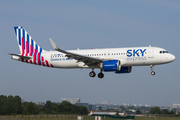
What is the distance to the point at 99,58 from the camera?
4716 centimetres

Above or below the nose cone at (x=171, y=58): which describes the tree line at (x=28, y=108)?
below

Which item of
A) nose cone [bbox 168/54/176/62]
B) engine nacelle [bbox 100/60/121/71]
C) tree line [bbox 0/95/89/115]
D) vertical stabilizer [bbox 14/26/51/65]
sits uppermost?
vertical stabilizer [bbox 14/26/51/65]

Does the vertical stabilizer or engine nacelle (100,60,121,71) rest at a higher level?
the vertical stabilizer

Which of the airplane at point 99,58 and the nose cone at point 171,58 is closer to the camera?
the airplane at point 99,58

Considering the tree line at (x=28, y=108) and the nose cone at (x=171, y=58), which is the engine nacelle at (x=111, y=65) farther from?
the tree line at (x=28, y=108)

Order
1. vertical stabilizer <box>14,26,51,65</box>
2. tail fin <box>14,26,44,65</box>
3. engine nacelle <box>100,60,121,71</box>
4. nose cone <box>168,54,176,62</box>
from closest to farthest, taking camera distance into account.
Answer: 1. engine nacelle <box>100,60,121,71</box>
2. nose cone <box>168,54,176,62</box>
3. vertical stabilizer <box>14,26,51,65</box>
4. tail fin <box>14,26,44,65</box>

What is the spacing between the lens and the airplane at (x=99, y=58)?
148ft

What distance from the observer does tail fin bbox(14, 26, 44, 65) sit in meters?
51.5

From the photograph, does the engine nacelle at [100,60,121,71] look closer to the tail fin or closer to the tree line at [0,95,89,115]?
the tree line at [0,95,89,115]

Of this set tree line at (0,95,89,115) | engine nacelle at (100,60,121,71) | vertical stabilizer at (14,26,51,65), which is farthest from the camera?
vertical stabilizer at (14,26,51,65)

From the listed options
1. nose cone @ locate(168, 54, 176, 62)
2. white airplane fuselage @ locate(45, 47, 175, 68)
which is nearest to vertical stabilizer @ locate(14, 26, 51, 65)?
white airplane fuselage @ locate(45, 47, 175, 68)

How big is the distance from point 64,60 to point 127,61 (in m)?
11.2

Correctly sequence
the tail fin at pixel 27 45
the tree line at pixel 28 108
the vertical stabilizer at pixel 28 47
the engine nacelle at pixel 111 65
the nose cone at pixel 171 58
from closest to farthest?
the engine nacelle at pixel 111 65
the nose cone at pixel 171 58
the tree line at pixel 28 108
the vertical stabilizer at pixel 28 47
the tail fin at pixel 27 45

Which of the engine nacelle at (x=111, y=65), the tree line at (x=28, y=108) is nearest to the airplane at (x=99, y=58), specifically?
the engine nacelle at (x=111, y=65)
